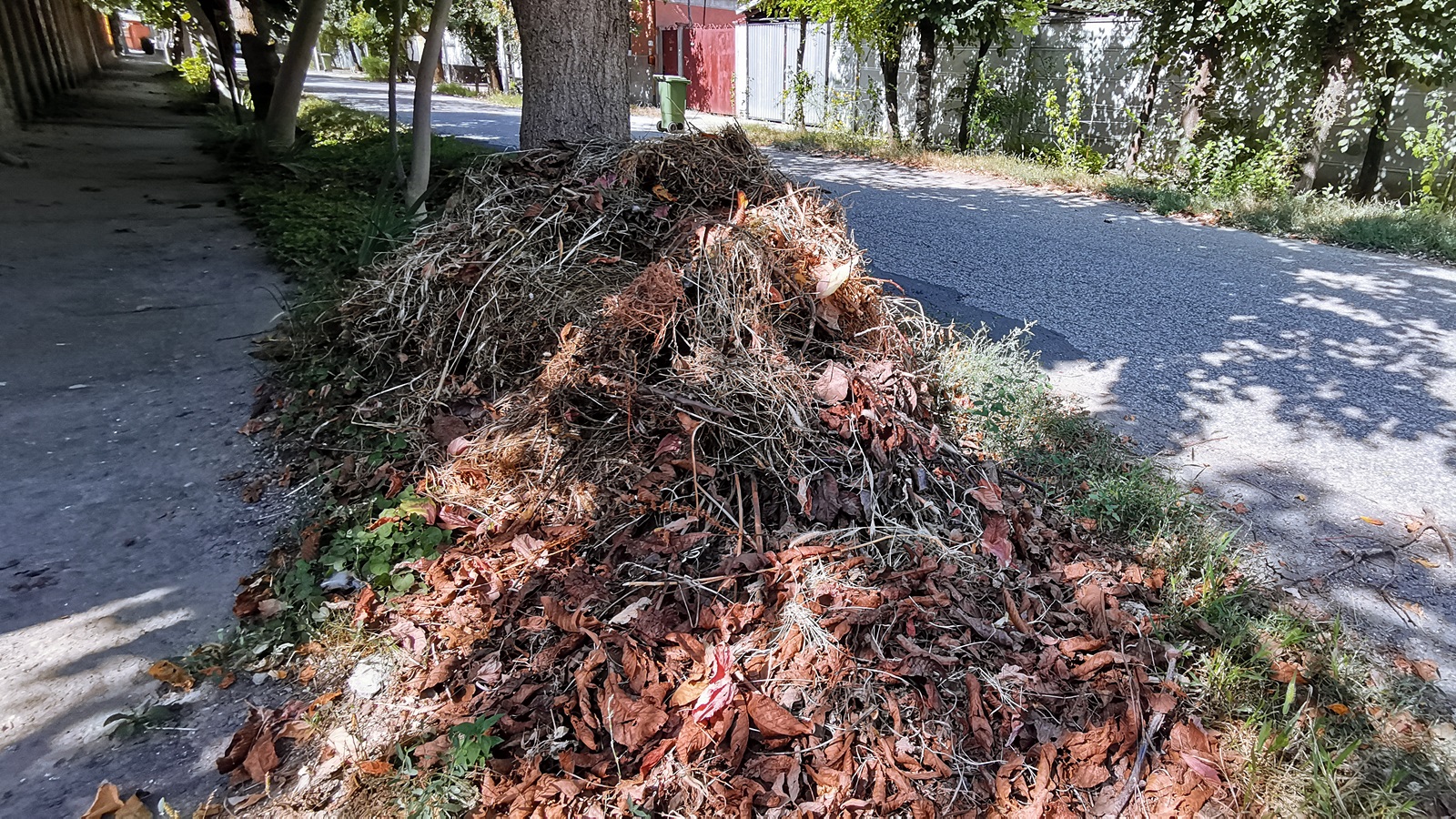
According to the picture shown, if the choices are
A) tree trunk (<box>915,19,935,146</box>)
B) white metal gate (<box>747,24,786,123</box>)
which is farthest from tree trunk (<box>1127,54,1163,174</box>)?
white metal gate (<box>747,24,786,123</box>)

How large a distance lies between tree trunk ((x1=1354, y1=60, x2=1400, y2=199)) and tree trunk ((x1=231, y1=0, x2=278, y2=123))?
13697 millimetres

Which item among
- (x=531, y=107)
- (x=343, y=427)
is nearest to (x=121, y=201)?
(x=531, y=107)

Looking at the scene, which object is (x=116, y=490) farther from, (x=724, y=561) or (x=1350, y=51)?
(x=1350, y=51)

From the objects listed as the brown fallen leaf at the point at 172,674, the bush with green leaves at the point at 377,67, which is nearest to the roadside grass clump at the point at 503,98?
the bush with green leaves at the point at 377,67

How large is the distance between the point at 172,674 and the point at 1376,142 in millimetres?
11703

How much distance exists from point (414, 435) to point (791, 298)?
5.47ft

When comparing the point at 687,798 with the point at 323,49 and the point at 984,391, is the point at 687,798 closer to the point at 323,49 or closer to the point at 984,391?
the point at 984,391

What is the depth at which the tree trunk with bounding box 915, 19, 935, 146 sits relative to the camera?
38.3 feet

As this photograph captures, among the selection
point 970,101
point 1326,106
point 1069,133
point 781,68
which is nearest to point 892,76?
point 970,101

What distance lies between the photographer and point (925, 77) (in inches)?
485

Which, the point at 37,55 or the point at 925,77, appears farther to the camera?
the point at 37,55

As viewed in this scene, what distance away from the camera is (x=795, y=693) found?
2025 mm

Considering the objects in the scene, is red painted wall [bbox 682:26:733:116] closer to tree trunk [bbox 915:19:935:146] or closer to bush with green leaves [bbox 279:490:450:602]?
tree trunk [bbox 915:19:935:146]

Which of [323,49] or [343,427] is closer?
[343,427]
